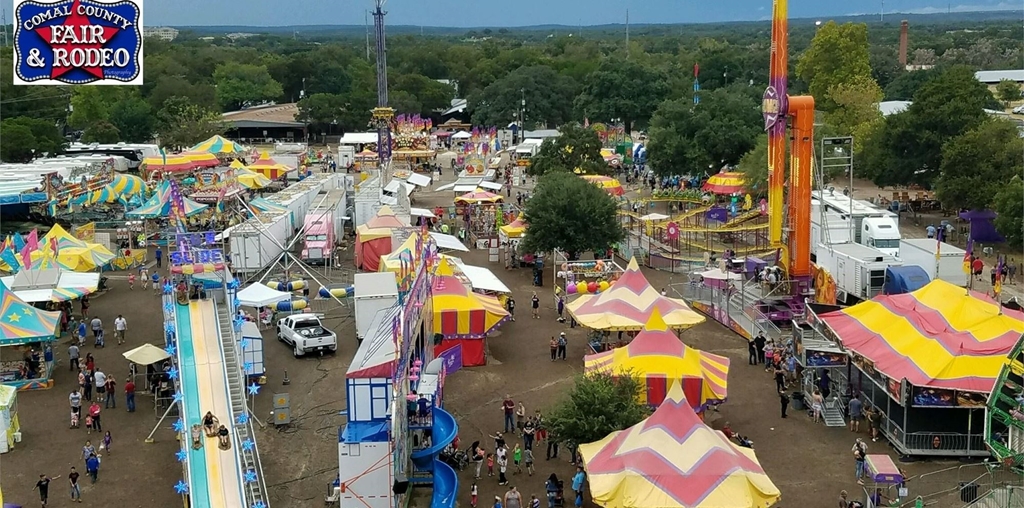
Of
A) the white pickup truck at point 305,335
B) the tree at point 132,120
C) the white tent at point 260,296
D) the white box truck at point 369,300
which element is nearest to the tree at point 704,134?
the white box truck at point 369,300

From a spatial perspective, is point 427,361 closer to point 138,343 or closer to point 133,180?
point 138,343

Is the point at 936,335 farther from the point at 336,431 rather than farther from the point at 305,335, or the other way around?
the point at 305,335

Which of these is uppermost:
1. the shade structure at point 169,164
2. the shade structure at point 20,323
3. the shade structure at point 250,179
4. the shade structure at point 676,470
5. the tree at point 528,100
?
the tree at point 528,100

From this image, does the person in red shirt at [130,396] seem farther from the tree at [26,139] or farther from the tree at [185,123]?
the tree at [185,123]

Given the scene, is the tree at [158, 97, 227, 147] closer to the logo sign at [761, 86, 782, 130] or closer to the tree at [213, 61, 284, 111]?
the tree at [213, 61, 284, 111]

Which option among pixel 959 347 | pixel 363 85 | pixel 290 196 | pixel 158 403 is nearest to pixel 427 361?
pixel 158 403

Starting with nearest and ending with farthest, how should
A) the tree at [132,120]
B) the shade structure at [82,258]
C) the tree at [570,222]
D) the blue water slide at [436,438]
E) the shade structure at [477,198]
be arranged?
the blue water slide at [436,438] < the shade structure at [82,258] < the tree at [570,222] < the shade structure at [477,198] < the tree at [132,120]

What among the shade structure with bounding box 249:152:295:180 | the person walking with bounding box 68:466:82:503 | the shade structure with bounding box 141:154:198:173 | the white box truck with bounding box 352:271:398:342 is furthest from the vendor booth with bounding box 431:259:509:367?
the shade structure with bounding box 249:152:295:180

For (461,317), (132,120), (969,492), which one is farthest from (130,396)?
(132,120)
